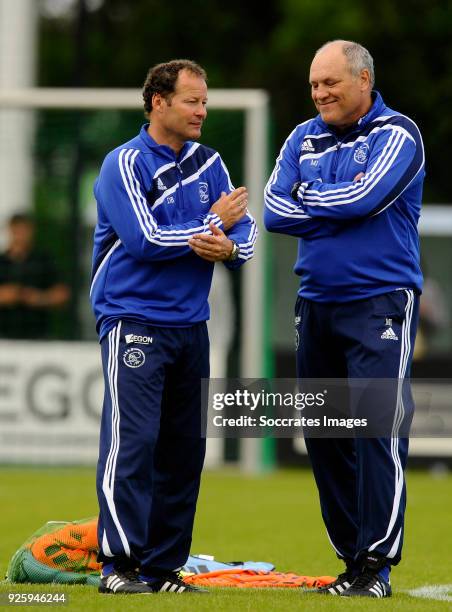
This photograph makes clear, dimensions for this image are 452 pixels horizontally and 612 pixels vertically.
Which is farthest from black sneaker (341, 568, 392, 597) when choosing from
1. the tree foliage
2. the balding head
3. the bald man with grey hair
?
the tree foliage

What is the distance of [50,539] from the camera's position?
7.70 m

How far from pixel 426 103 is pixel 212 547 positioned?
15.7 meters

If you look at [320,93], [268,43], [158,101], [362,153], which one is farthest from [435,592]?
[268,43]

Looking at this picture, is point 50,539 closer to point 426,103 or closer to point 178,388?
point 178,388

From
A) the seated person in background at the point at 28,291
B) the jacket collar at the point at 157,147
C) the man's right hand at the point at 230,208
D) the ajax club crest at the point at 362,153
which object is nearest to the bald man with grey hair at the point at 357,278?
the ajax club crest at the point at 362,153

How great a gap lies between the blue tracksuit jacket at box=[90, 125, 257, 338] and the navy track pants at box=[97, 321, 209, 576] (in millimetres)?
101

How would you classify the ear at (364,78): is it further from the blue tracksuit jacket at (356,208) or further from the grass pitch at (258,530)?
the grass pitch at (258,530)

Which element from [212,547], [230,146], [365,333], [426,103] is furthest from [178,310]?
[426,103]

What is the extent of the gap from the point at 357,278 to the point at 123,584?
5.47ft

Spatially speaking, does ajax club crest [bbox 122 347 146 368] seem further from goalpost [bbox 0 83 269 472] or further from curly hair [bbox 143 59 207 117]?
goalpost [bbox 0 83 269 472]

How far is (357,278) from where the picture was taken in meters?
7.16

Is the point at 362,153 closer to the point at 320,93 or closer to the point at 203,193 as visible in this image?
the point at 320,93

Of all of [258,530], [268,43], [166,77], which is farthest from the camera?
[268,43]

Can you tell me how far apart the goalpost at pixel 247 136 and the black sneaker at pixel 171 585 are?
8.58m
